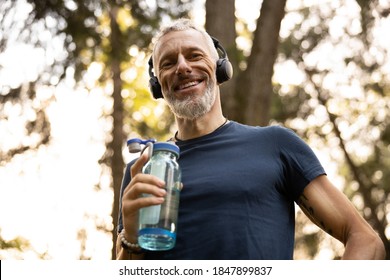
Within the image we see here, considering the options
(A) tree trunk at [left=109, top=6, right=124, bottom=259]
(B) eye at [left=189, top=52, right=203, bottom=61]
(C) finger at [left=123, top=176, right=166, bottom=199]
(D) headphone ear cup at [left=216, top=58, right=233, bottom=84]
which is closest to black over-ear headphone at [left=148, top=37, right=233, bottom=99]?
(D) headphone ear cup at [left=216, top=58, right=233, bottom=84]

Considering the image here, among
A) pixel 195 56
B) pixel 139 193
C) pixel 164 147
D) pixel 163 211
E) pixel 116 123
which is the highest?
pixel 195 56

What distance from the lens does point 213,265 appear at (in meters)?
2.18

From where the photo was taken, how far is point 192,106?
2.59 m

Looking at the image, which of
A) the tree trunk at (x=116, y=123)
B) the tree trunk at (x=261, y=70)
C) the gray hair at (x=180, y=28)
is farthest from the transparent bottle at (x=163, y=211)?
the tree trunk at (x=116, y=123)

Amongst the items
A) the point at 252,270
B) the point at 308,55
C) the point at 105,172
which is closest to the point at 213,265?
the point at 252,270

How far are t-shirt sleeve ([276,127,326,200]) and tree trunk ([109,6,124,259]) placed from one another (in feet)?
17.7


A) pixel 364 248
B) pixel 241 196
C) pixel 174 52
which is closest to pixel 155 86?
pixel 174 52

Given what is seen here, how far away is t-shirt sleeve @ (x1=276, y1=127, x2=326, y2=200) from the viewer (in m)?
2.31

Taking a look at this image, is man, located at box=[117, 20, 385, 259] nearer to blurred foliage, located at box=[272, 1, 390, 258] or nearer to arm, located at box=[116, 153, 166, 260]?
arm, located at box=[116, 153, 166, 260]

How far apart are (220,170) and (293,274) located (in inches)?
22.5

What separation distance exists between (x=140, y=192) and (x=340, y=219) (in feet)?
3.09

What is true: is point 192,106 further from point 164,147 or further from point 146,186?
A: point 146,186

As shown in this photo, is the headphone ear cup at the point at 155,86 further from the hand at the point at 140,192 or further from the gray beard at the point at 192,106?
the hand at the point at 140,192

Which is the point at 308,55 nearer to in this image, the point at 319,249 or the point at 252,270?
the point at 319,249
